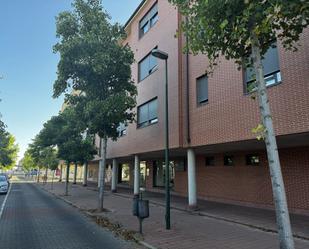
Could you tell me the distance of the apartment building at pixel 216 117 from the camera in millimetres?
9570

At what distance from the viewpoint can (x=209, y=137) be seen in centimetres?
1287

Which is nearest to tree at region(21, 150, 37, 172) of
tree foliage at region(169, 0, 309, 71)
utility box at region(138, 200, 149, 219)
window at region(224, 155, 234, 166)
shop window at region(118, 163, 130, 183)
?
shop window at region(118, 163, 130, 183)

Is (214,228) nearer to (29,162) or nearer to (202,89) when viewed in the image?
(202,89)

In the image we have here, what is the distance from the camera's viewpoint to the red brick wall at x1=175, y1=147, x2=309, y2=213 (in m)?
12.3

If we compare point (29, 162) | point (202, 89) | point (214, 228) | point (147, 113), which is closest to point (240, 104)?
point (202, 89)

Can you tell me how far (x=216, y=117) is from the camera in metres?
12.6

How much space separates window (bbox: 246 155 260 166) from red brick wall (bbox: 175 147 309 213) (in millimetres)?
199

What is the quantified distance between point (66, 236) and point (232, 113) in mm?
7196

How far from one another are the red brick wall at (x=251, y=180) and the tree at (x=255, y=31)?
7530 mm

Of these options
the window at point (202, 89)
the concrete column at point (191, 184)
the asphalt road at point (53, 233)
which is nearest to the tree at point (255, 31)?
the asphalt road at point (53, 233)

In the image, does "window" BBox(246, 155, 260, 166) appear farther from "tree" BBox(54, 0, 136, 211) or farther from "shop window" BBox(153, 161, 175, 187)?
"shop window" BBox(153, 161, 175, 187)

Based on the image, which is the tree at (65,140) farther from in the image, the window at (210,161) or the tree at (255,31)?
the tree at (255,31)

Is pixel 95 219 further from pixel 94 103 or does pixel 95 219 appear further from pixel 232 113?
pixel 232 113

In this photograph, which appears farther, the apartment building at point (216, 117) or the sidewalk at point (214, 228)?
the apartment building at point (216, 117)
